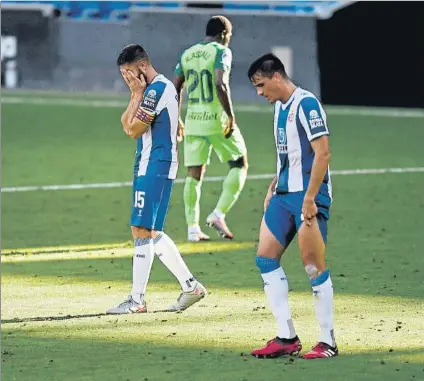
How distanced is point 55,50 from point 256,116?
8.51 meters

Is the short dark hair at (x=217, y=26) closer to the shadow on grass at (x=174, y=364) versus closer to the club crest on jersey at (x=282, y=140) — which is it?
the club crest on jersey at (x=282, y=140)

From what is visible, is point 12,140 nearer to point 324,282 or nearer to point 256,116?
point 256,116

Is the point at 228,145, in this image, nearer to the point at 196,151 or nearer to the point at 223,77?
the point at 196,151

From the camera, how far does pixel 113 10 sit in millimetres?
37125

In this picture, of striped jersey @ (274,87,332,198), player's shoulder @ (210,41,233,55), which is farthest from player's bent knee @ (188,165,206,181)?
striped jersey @ (274,87,332,198)

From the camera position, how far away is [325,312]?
854 cm

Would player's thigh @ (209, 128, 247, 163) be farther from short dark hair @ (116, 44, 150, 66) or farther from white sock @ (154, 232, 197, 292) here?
short dark hair @ (116, 44, 150, 66)

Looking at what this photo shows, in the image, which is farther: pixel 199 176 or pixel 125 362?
pixel 199 176

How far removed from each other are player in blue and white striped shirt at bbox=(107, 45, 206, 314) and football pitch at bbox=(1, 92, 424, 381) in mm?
201

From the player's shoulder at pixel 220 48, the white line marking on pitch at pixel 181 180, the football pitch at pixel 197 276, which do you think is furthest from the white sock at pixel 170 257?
the white line marking on pitch at pixel 181 180

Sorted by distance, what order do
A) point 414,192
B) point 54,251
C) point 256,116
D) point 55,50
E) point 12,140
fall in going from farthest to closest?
point 55,50
point 256,116
point 12,140
point 414,192
point 54,251

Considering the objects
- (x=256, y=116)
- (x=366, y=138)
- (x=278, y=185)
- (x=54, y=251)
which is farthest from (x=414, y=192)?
(x=256, y=116)

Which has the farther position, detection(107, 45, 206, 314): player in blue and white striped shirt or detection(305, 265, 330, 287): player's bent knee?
detection(107, 45, 206, 314): player in blue and white striped shirt

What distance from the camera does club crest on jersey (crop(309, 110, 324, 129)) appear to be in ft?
27.7
